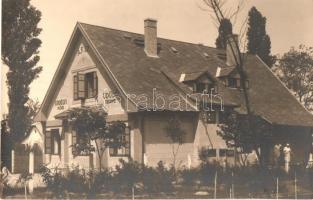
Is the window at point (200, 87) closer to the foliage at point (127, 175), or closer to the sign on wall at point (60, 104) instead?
the foliage at point (127, 175)

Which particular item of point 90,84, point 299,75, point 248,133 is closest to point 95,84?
point 90,84

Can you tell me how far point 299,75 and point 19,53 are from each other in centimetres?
1528

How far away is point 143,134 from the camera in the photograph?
1711 centimetres

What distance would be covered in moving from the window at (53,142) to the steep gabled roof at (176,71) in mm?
4355

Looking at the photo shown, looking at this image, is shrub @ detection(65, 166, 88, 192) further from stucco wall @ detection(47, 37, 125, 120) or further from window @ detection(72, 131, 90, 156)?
stucco wall @ detection(47, 37, 125, 120)

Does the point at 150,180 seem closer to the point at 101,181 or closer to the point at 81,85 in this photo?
the point at 101,181

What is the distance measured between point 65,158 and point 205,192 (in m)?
7.23

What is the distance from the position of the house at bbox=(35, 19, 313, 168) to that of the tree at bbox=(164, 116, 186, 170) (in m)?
0.17

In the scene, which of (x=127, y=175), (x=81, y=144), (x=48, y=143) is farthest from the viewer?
(x=48, y=143)

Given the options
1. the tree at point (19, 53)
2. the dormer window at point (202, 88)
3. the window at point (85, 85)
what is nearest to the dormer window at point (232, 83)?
the dormer window at point (202, 88)

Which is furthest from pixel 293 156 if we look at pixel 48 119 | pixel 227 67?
pixel 48 119

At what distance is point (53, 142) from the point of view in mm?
20125

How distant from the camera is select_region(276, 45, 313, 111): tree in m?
23.5

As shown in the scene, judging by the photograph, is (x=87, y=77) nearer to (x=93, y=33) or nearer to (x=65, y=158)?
(x=93, y=33)
